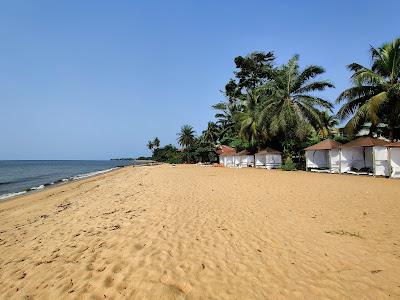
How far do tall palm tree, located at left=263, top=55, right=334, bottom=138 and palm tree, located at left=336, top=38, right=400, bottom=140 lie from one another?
19.2 feet

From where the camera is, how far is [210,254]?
4.82m

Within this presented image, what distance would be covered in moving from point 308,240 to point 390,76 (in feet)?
62.5

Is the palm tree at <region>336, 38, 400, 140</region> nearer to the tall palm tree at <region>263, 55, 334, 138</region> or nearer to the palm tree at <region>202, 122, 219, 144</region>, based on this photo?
the tall palm tree at <region>263, 55, 334, 138</region>

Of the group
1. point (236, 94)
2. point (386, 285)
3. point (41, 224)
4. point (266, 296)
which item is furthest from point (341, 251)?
point (236, 94)

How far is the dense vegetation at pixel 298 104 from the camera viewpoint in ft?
62.7

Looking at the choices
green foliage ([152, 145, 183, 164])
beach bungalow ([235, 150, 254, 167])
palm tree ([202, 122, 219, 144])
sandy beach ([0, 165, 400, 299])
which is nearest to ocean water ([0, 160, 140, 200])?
sandy beach ([0, 165, 400, 299])

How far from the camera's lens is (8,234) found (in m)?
Result: 7.60

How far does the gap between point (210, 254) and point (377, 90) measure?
66.8ft

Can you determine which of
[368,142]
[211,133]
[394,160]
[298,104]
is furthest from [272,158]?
[211,133]

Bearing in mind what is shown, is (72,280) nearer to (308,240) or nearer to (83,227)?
(83,227)

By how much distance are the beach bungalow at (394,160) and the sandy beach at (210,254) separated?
31.5 ft

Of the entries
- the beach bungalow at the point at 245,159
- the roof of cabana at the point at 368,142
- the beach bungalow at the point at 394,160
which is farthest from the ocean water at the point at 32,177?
the beach bungalow at the point at 394,160

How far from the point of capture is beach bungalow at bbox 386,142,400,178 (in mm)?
16594

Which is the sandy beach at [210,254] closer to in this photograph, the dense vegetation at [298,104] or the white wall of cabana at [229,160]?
the dense vegetation at [298,104]
